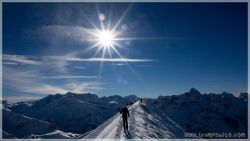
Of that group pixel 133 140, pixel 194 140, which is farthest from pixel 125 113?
pixel 194 140

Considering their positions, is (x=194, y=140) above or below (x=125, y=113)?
below

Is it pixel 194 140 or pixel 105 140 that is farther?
pixel 194 140

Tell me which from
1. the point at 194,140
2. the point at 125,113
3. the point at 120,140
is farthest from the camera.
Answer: the point at 194,140

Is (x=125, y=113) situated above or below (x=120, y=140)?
above

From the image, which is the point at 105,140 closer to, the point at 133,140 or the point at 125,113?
the point at 133,140

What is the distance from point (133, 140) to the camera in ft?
81.9

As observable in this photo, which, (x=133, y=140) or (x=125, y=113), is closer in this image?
(x=133, y=140)

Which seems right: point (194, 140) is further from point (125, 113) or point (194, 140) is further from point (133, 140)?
point (133, 140)

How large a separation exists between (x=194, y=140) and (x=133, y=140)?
1119 inches

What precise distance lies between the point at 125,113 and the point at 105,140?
5666mm

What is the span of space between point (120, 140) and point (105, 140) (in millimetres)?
1856

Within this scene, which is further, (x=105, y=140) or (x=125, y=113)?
(x=125, y=113)

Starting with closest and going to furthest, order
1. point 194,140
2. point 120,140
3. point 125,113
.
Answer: point 120,140
point 125,113
point 194,140

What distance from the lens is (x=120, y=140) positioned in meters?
24.2
